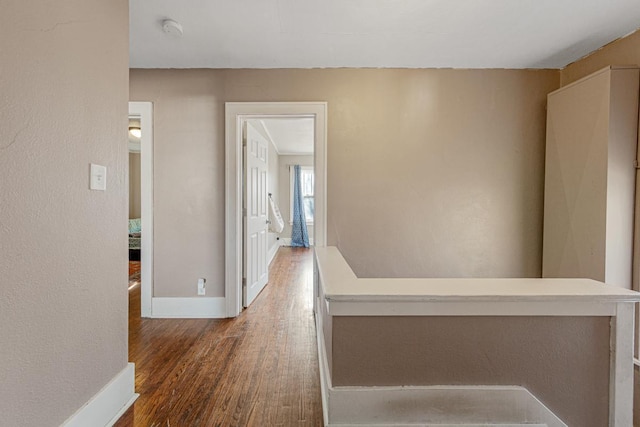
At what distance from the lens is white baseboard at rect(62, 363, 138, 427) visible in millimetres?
1353

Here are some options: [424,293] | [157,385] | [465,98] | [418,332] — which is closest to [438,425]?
[418,332]

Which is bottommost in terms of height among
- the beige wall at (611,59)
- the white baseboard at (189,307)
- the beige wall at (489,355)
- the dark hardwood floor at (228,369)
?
the dark hardwood floor at (228,369)

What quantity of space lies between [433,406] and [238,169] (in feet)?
7.52

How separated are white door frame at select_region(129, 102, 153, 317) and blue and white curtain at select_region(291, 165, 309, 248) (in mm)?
4845

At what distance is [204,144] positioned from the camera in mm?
2873

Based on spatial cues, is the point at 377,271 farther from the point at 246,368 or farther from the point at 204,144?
the point at 204,144

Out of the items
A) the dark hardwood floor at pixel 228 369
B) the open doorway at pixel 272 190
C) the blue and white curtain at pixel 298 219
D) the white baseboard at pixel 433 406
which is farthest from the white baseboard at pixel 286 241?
the white baseboard at pixel 433 406

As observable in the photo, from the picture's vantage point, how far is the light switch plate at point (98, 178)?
4.69 ft

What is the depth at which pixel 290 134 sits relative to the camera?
5613mm

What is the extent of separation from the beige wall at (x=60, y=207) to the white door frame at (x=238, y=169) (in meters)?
1.20

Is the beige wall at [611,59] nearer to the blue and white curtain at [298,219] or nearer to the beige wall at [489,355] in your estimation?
the beige wall at [489,355]

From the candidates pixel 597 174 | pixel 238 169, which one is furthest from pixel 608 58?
pixel 238 169

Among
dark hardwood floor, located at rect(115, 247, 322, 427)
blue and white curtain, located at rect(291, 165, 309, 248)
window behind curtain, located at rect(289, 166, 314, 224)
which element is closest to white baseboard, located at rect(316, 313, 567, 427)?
dark hardwood floor, located at rect(115, 247, 322, 427)

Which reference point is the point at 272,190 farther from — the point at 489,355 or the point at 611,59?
the point at 489,355
